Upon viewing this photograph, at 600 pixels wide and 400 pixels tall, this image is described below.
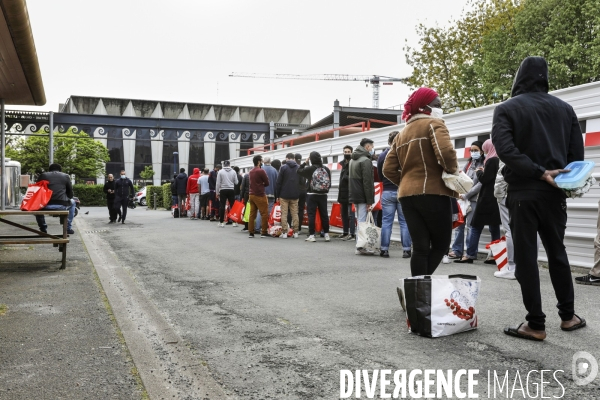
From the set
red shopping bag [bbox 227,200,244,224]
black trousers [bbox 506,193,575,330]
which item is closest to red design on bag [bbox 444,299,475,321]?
black trousers [bbox 506,193,575,330]

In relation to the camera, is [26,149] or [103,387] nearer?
[103,387]

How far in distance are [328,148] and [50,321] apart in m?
11.0

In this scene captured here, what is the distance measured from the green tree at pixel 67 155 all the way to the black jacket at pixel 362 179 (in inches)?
1778

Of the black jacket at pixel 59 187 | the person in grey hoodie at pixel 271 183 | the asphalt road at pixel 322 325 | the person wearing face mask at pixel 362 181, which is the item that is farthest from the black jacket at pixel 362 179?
the black jacket at pixel 59 187

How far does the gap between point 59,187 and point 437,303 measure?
30.3 ft

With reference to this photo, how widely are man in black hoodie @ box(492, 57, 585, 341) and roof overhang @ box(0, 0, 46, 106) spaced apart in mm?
5614

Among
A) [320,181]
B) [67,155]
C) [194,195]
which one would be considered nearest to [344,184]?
[320,181]

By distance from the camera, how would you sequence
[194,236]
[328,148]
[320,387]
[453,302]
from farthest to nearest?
[328,148] → [194,236] → [453,302] → [320,387]

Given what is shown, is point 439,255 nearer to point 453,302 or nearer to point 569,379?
point 453,302

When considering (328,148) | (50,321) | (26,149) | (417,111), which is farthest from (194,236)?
(26,149)

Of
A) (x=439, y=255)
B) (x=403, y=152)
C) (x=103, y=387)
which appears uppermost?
(x=403, y=152)

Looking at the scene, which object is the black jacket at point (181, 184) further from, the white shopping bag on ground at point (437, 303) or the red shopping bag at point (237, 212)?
the white shopping bag on ground at point (437, 303)

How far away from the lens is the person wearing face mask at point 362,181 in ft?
32.5

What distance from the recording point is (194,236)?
13156 mm
